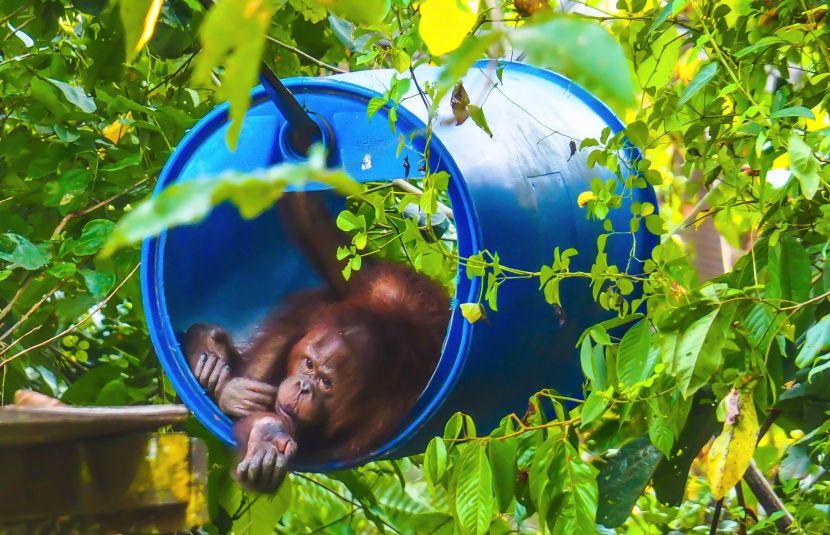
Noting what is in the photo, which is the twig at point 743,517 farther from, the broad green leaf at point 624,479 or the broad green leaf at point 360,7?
the broad green leaf at point 360,7

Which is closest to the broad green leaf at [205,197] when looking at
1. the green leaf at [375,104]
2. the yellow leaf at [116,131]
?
the green leaf at [375,104]

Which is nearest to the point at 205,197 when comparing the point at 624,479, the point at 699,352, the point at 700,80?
the point at 699,352

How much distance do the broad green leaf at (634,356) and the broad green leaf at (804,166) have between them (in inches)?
12.2

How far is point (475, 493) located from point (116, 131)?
5.02ft

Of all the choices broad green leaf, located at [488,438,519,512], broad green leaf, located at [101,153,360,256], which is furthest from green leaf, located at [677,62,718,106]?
broad green leaf, located at [101,153,360,256]

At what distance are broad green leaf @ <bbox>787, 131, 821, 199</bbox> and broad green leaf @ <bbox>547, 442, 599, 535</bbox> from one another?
0.48m

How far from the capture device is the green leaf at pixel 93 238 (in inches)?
86.0

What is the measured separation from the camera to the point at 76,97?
7.70 feet

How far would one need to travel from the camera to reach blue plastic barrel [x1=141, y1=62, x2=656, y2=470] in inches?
72.4

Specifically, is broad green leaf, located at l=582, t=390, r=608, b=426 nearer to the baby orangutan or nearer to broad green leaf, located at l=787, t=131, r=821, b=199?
broad green leaf, located at l=787, t=131, r=821, b=199

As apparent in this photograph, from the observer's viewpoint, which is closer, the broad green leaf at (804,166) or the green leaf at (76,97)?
the broad green leaf at (804,166)

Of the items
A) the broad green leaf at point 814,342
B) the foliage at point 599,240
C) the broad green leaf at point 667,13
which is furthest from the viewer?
the broad green leaf at point 667,13

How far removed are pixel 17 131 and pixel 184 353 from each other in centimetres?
70

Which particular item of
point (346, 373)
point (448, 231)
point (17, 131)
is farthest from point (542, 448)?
point (17, 131)
